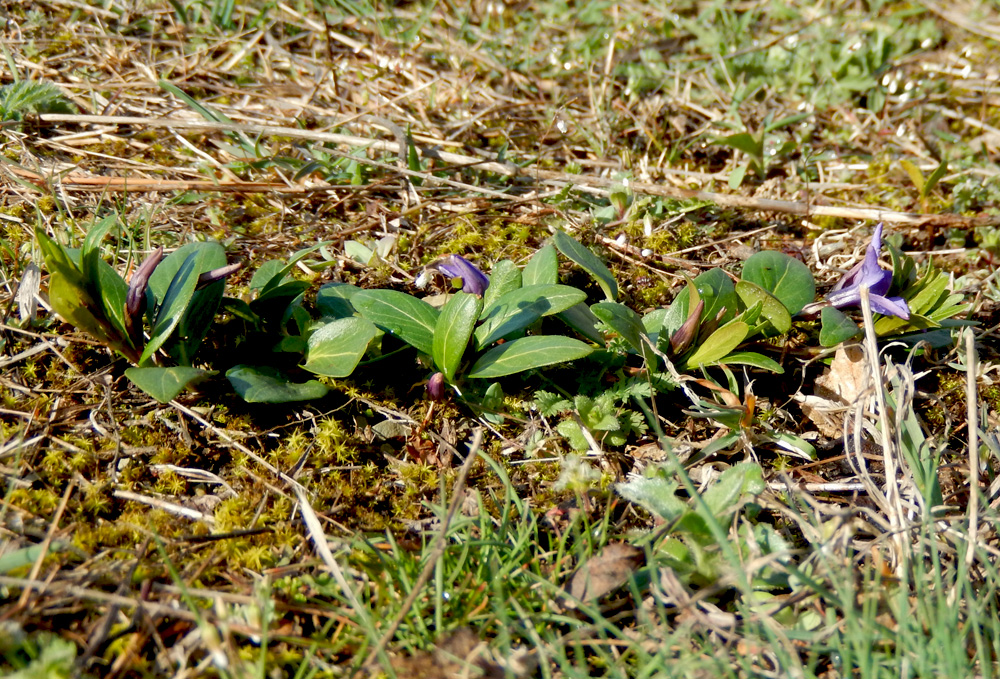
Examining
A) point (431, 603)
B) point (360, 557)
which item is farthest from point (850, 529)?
point (360, 557)

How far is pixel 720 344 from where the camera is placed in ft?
7.72

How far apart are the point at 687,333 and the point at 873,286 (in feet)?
2.19

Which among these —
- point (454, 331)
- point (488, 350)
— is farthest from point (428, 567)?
point (488, 350)

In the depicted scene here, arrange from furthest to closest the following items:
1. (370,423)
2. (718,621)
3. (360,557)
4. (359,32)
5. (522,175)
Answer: (359,32)
(522,175)
(370,423)
(360,557)
(718,621)

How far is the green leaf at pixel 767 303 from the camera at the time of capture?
2.38 metres

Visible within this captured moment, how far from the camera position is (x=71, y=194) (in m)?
2.93

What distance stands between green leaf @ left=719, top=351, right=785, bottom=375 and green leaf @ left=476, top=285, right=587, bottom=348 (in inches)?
21.4

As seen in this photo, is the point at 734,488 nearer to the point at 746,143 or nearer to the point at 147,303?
the point at 147,303

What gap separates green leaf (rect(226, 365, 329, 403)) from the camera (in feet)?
6.89

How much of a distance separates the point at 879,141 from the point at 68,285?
3.71 meters

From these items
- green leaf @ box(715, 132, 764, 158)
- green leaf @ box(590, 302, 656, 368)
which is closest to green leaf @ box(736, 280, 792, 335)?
green leaf @ box(590, 302, 656, 368)

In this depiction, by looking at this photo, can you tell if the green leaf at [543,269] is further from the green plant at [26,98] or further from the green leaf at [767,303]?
the green plant at [26,98]

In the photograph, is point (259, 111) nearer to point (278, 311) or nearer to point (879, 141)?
point (278, 311)

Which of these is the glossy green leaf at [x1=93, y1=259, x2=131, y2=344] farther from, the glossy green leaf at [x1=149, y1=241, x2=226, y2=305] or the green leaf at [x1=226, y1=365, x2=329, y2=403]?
the green leaf at [x1=226, y1=365, x2=329, y2=403]
